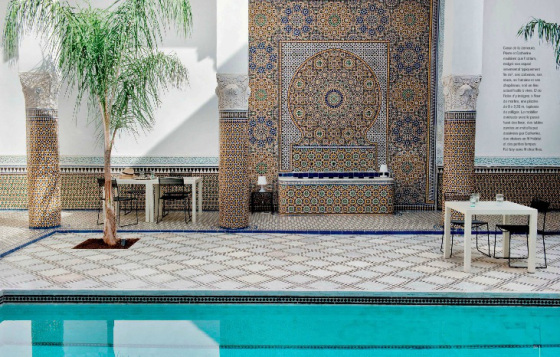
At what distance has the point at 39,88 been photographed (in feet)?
19.6

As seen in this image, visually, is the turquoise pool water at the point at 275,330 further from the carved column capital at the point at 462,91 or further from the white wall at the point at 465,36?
the white wall at the point at 465,36

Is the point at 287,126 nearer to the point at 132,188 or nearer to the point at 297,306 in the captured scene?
the point at 132,188

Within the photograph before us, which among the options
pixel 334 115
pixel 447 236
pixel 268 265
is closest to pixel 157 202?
pixel 268 265

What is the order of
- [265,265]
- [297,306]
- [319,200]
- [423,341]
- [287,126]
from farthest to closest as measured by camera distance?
[287,126] < [319,200] < [265,265] < [297,306] < [423,341]

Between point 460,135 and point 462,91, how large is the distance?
1.74ft

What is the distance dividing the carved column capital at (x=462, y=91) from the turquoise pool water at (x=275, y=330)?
311 cm

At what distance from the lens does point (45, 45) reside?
591 centimetres

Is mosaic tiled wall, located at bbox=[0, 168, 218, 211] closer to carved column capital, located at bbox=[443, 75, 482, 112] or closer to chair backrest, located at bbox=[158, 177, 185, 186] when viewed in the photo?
chair backrest, located at bbox=[158, 177, 185, 186]

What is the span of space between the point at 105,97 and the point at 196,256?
177cm

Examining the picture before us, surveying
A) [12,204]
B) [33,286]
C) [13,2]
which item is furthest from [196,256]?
[12,204]

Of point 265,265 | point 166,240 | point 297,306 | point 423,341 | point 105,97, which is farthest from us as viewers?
point 166,240

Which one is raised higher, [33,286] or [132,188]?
[132,188]

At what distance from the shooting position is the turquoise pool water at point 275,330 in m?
3.10

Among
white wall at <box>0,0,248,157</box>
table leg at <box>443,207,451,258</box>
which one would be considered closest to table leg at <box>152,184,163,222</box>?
white wall at <box>0,0,248,157</box>
